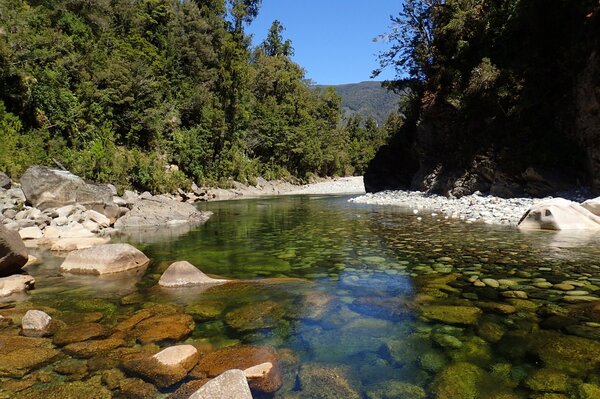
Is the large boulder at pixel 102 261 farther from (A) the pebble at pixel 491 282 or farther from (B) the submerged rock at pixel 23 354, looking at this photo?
(A) the pebble at pixel 491 282

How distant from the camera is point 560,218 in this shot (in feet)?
35.7

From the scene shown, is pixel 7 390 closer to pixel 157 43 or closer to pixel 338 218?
pixel 338 218

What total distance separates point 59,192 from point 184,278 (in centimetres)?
1099

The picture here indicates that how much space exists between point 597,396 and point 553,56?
19.0 metres

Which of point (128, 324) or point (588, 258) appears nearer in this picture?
point (128, 324)

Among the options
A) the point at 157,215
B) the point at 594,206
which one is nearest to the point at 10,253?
the point at 157,215

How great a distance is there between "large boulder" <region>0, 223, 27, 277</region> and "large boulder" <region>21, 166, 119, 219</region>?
27.3 feet

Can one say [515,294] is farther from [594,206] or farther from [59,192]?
[59,192]

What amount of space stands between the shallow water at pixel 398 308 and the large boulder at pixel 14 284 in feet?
0.97

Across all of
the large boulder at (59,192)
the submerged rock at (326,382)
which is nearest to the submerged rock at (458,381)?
the submerged rock at (326,382)

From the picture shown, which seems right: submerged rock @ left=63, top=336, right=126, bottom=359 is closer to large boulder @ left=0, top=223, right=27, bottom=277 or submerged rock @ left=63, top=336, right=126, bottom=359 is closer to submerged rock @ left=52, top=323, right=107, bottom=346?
submerged rock @ left=52, top=323, right=107, bottom=346

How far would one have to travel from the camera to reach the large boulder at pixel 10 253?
23.0 feet

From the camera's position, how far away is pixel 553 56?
17.9 meters

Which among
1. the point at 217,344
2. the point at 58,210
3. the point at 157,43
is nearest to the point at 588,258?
the point at 217,344
